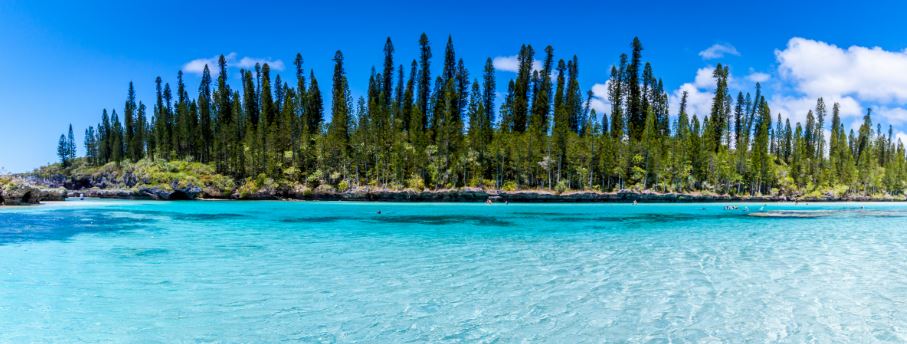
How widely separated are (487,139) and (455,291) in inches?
2714

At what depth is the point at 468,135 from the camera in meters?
77.8

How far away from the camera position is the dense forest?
75.1 meters

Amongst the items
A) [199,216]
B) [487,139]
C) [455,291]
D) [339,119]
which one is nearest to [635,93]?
[487,139]

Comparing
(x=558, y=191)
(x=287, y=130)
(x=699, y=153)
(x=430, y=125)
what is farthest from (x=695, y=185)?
(x=287, y=130)

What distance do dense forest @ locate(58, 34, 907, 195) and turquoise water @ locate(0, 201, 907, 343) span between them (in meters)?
53.7

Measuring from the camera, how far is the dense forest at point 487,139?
7506cm

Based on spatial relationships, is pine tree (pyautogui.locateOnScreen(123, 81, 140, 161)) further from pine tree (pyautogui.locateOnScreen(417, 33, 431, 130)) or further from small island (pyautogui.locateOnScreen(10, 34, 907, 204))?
pine tree (pyautogui.locateOnScreen(417, 33, 431, 130))

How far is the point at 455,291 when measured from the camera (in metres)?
11.0

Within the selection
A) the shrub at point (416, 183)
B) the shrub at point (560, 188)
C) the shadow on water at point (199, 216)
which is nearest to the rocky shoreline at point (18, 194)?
the shadow on water at point (199, 216)

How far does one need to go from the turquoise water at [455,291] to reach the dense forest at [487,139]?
2116 inches

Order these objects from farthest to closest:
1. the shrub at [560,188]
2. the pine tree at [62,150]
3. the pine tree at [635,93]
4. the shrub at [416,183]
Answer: the pine tree at [62,150], the pine tree at [635,93], the shrub at [416,183], the shrub at [560,188]

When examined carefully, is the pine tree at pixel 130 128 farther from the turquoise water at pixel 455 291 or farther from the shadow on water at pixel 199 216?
the turquoise water at pixel 455 291

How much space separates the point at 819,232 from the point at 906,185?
323 feet

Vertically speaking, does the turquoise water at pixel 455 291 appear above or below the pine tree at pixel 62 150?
below
